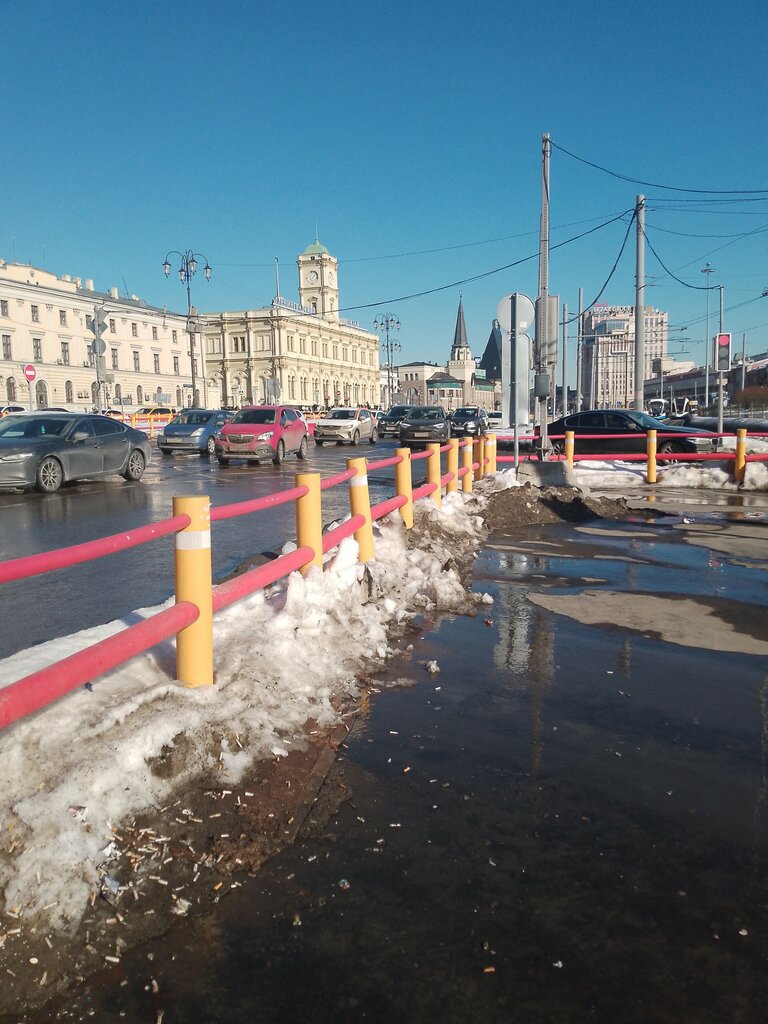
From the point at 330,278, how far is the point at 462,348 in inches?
2014

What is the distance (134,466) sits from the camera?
17.6 metres

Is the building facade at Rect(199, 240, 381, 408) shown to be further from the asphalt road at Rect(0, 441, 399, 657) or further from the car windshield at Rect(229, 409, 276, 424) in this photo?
the asphalt road at Rect(0, 441, 399, 657)

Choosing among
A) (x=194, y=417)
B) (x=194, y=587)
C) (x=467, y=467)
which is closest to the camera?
(x=194, y=587)

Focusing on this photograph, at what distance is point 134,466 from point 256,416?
22.2 ft

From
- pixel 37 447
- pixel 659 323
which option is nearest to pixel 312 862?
pixel 37 447

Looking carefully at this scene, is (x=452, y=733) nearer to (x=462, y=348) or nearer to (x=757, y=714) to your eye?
(x=757, y=714)

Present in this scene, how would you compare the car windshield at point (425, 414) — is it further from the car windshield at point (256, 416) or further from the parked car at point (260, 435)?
the car windshield at point (256, 416)

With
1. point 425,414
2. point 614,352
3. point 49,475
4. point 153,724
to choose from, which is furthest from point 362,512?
point 614,352

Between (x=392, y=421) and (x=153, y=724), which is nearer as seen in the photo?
(x=153, y=724)

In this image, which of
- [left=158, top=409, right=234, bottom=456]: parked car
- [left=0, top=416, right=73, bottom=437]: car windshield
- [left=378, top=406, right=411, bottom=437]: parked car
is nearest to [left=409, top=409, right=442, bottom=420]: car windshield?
[left=378, top=406, right=411, bottom=437]: parked car

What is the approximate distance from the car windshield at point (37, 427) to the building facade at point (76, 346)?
4950cm

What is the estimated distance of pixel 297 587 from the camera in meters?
4.66

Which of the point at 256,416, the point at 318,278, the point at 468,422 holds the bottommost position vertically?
the point at 468,422

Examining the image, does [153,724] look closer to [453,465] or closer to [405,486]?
[405,486]
